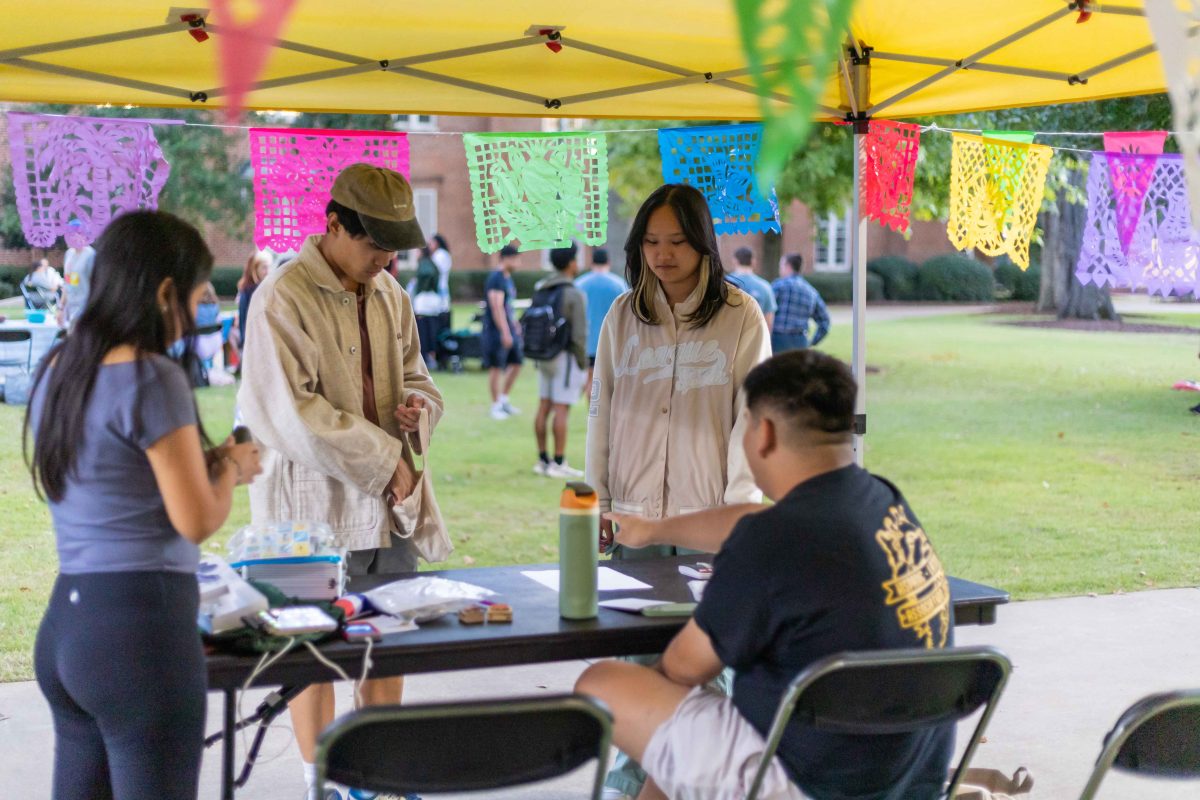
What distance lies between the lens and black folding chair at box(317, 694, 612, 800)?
194 centimetres

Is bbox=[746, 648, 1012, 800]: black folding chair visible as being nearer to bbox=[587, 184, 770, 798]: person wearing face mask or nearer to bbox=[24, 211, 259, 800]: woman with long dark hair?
bbox=[24, 211, 259, 800]: woman with long dark hair

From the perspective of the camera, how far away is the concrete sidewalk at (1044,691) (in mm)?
3941

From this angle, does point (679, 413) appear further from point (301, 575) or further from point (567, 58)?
point (567, 58)

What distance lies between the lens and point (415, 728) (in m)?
1.97

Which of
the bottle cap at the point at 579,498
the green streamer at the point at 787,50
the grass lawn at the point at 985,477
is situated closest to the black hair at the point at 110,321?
the bottle cap at the point at 579,498

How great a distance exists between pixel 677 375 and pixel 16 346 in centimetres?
738

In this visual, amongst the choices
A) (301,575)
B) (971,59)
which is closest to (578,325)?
(971,59)

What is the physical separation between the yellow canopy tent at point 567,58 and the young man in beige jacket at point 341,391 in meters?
0.79

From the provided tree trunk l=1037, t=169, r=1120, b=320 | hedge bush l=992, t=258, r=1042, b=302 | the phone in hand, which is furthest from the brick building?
the phone in hand

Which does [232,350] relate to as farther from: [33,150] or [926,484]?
[33,150]

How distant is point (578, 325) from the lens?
938cm

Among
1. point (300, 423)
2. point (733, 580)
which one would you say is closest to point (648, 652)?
point (733, 580)

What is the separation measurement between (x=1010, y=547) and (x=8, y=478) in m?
6.65

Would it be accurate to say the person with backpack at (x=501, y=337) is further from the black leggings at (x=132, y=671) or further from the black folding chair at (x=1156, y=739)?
the black folding chair at (x=1156, y=739)
